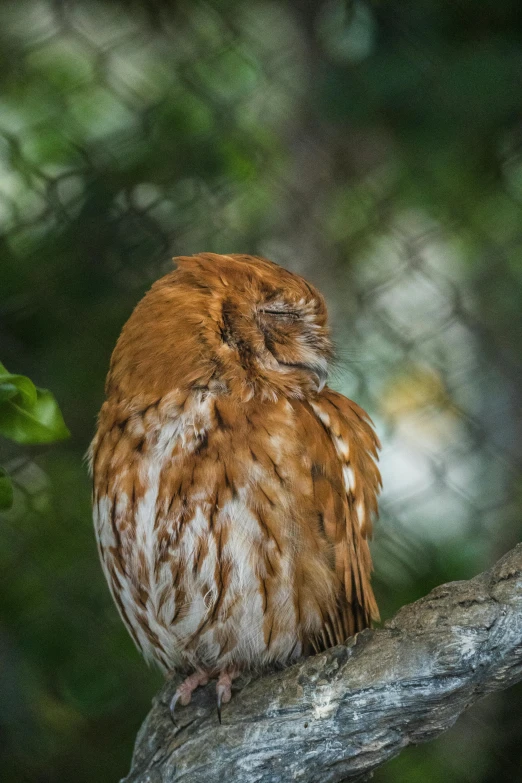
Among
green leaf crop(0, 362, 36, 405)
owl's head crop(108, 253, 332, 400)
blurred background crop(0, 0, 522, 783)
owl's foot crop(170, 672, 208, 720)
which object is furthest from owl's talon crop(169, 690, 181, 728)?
blurred background crop(0, 0, 522, 783)

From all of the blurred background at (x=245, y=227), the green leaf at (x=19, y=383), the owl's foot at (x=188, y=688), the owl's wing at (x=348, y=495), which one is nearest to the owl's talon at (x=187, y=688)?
the owl's foot at (x=188, y=688)

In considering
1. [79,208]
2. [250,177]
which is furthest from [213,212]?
[79,208]

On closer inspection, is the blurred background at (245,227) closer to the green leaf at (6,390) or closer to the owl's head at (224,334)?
the owl's head at (224,334)

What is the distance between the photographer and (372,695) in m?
1.06

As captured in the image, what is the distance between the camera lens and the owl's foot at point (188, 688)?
130cm

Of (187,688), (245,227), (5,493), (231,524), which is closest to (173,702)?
(187,688)

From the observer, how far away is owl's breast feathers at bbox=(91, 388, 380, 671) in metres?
1.16

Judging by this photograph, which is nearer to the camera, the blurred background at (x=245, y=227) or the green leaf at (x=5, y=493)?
the green leaf at (x=5, y=493)

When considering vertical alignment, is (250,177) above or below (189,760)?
above

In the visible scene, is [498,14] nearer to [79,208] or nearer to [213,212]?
[213,212]

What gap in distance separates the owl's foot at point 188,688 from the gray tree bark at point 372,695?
0.32ft

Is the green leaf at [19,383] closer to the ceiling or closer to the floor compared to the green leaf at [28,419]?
closer to the ceiling

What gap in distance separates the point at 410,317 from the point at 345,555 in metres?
1.17

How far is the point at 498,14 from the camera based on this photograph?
2.06 meters
